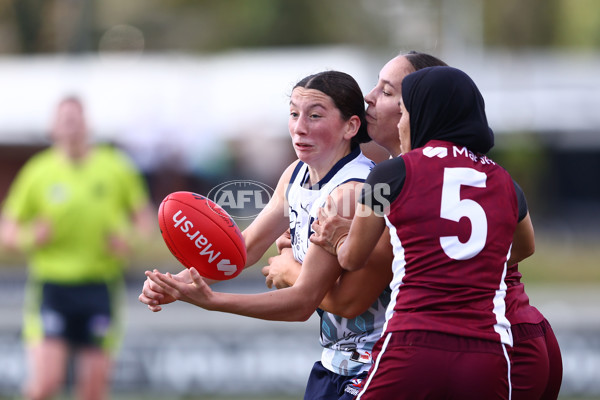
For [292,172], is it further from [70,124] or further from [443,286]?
[70,124]

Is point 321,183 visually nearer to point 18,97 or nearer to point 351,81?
point 351,81

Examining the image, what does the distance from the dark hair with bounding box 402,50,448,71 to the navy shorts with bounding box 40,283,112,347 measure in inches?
190

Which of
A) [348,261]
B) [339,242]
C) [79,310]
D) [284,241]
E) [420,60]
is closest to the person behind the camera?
[348,261]

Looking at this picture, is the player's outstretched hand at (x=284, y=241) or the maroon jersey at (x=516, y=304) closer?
the maroon jersey at (x=516, y=304)

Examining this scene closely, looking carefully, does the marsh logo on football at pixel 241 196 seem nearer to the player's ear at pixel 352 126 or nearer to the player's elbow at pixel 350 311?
the player's ear at pixel 352 126

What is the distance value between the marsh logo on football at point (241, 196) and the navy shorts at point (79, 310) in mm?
3925

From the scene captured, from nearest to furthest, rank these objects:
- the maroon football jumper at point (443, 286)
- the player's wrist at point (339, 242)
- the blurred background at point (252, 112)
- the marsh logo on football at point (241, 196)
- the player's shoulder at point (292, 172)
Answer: the maroon football jumper at point (443, 286), the player's wrist at point (339, 242), the player's shoulder at point (292, 172), the marsh logo on football at point (241, 196), the blurred background at point (252, 112)

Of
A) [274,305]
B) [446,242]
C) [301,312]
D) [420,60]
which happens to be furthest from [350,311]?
[420,60]

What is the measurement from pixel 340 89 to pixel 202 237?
781 millimetres

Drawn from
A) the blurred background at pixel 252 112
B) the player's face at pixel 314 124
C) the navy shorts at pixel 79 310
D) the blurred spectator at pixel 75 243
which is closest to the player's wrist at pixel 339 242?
the player's face at pixel 314 124

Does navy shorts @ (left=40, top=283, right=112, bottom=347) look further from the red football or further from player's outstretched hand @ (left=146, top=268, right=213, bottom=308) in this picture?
player's outstretched hand @ (left=146, top=268, right=213, bottom=308)

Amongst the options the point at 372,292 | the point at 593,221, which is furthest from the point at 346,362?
the point at 593,221

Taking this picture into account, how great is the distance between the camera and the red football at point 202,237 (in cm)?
349

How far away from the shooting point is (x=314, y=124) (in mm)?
3504
